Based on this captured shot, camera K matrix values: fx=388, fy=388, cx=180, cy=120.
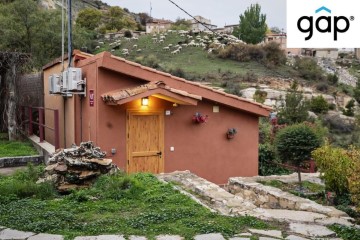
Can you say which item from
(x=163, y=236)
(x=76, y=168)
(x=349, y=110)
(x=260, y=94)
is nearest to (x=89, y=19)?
(x=260, y=94)

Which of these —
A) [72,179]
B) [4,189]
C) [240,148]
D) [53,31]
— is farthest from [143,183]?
[53,31]

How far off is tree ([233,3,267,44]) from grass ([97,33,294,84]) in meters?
12.7

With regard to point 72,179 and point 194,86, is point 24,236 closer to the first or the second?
point 72,179

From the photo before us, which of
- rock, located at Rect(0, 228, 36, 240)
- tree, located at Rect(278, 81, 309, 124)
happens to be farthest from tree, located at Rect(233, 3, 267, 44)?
rock, located at Rect(0, 228, 36, 240)

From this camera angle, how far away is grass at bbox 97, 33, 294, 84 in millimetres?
36062

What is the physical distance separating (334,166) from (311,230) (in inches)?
102

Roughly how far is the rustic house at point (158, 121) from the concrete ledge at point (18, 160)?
3.34 feet

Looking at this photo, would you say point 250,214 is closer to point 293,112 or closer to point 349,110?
point 293,112

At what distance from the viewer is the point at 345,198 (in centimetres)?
774

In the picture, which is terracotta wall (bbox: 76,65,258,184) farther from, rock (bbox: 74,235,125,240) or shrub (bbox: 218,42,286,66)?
shrub (bbox: 218,42,286,66)

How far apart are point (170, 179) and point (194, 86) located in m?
3.13

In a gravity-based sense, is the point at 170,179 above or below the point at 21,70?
below

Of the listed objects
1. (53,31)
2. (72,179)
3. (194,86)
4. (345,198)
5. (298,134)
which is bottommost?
(345,198)

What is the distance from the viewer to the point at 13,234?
489cm
